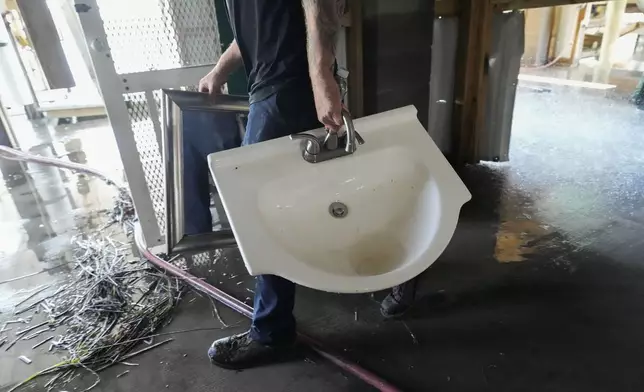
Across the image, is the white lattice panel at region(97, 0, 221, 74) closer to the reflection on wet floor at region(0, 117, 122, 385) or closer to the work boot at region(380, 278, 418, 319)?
the reflection on wet floor at region(0, 117, 122, 385)

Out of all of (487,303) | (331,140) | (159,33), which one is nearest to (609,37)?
(487,303)

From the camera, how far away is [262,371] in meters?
1.49

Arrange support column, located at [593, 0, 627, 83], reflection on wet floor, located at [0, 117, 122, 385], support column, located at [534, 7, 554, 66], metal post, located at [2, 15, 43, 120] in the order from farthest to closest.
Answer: support column, located at [534, 7, 554, 66]
support column, located at [593, 0, 627, 83]
metal post, located at [2, 15, 43, 120]
reflection on wet floor, located at [0, 117, 122, 385]

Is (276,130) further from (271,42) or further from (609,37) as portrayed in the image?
(609,37)

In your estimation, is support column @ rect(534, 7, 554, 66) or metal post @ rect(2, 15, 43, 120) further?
support column @ rect(534, 7, 554, 66)

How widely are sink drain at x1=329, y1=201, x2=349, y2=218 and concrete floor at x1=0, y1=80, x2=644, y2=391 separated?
0.61m

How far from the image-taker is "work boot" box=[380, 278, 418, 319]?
168 centimetres

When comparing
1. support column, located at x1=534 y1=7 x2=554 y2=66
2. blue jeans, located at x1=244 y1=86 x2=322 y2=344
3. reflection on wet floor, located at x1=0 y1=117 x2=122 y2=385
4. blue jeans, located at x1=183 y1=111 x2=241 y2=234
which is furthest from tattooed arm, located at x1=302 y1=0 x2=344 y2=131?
support column, located at x1=534 y1=7 x2=554 y2=66

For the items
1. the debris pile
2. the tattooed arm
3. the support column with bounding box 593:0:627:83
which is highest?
the tattooed arm

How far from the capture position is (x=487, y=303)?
1745mm

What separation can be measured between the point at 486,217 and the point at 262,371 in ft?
4.65

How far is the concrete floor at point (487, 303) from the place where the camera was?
1460 mm

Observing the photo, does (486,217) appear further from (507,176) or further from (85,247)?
(85,247)

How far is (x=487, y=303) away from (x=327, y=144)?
1030 mm
